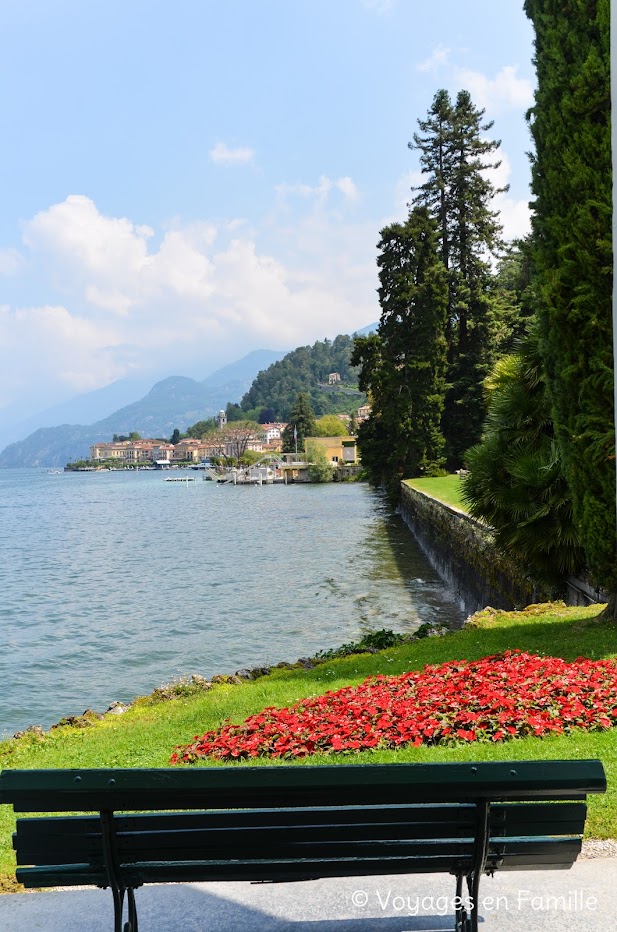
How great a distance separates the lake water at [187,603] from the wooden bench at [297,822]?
31.9 ft

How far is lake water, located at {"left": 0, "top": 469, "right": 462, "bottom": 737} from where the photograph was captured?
14.9 m

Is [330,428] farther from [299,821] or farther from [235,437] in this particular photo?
[299,821]

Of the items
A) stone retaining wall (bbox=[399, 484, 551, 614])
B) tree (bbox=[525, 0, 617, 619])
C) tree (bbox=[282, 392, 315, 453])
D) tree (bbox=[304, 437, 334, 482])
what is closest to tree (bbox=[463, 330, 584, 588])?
tree (bbox=[525, 0, 617, 619])

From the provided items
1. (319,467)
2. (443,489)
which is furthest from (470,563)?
(319,467)

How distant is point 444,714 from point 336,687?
9.43 ft

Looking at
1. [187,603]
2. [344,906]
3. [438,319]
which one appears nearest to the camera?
[344,906]

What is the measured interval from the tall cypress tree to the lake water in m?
7.50

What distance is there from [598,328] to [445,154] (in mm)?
43837

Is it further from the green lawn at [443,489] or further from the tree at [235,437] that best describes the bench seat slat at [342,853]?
the tree at [235,437]

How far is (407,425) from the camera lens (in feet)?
141

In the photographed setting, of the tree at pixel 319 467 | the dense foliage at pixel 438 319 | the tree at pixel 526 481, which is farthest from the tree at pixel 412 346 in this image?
the tree at pixel 319 467

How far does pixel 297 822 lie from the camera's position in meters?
2.76

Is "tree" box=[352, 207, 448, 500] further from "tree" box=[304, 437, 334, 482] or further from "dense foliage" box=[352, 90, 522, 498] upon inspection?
"tree" box=[304, 437, 334, 482]

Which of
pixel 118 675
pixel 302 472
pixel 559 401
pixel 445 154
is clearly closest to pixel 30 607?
pixel 118 675
